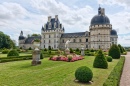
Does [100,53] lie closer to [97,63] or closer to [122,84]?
[97,63]

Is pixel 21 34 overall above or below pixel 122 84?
above

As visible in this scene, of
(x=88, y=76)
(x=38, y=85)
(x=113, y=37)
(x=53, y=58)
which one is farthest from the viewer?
(x=113, y=37)

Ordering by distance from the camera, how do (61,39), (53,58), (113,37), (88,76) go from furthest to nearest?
(61,39), (113,37), (53,58), (88,76)

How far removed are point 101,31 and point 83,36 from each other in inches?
476

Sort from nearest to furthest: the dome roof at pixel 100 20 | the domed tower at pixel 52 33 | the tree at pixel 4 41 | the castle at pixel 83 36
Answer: the tree at pixel 4 41
the dome roof at pixel 100 20
the castle at pixel 83 36
the domed tower at pixel 52 33

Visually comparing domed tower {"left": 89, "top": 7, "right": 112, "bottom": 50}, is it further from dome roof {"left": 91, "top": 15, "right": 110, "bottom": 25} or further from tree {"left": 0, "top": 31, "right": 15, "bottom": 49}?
tree {"left": 0, "top": 31, "right": 15, "bottom": 49}

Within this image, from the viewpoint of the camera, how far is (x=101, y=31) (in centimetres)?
5975

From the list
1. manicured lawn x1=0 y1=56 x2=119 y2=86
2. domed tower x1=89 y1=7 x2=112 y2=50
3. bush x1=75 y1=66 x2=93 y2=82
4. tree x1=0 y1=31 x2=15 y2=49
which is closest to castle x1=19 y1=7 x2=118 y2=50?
domed tower x1=89 y1=7 x2=112 y2=50

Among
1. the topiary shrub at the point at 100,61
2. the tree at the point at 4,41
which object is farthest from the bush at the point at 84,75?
the tree at the point at 4,41

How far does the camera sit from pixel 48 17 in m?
78.8

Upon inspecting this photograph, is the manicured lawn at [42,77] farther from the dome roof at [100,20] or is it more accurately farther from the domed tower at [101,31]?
the dome roof at [100,20]

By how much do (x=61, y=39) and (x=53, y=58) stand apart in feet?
184

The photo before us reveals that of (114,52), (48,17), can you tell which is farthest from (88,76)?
(48,17)

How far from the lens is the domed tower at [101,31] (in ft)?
193
